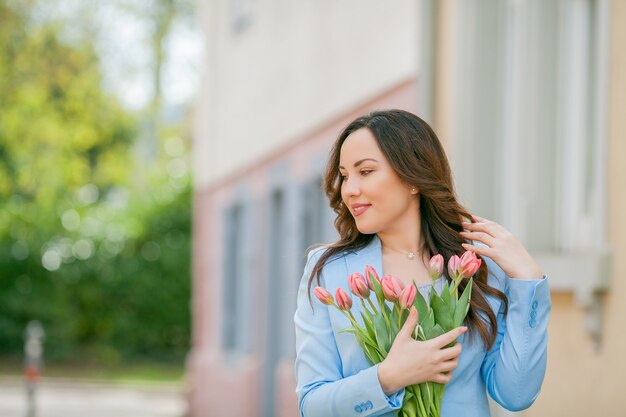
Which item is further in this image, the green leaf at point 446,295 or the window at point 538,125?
the window at point 538,125

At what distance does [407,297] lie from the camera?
313cm

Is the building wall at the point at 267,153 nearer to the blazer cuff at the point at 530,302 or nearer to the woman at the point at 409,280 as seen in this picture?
the woman at the point at 409,280

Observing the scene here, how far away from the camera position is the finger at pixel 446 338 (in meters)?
3.14

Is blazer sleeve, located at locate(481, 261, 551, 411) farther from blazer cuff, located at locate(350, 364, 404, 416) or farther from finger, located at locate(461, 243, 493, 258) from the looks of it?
blazer cuff, located at locate(350, 364, 404, 416)

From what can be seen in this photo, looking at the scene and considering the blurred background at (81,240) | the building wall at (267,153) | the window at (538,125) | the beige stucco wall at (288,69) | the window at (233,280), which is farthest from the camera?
the blurred background at (81,240)

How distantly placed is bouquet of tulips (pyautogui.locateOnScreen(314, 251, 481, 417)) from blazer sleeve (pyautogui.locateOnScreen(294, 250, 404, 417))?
0.05m

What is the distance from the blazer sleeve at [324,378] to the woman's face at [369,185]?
172 mm

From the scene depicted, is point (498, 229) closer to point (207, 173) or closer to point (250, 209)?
point (250, 209)

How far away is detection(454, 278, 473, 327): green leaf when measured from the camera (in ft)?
10.5

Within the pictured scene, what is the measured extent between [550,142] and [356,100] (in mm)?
3604

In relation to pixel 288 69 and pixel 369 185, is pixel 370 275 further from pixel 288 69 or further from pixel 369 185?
pixel 288 69

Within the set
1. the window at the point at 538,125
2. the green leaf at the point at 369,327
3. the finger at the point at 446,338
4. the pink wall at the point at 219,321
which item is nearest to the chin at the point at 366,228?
the green leaf at the point at 369,327

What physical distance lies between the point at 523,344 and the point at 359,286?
0.41 meters

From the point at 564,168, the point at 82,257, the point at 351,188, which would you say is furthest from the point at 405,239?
the point at 82,257
